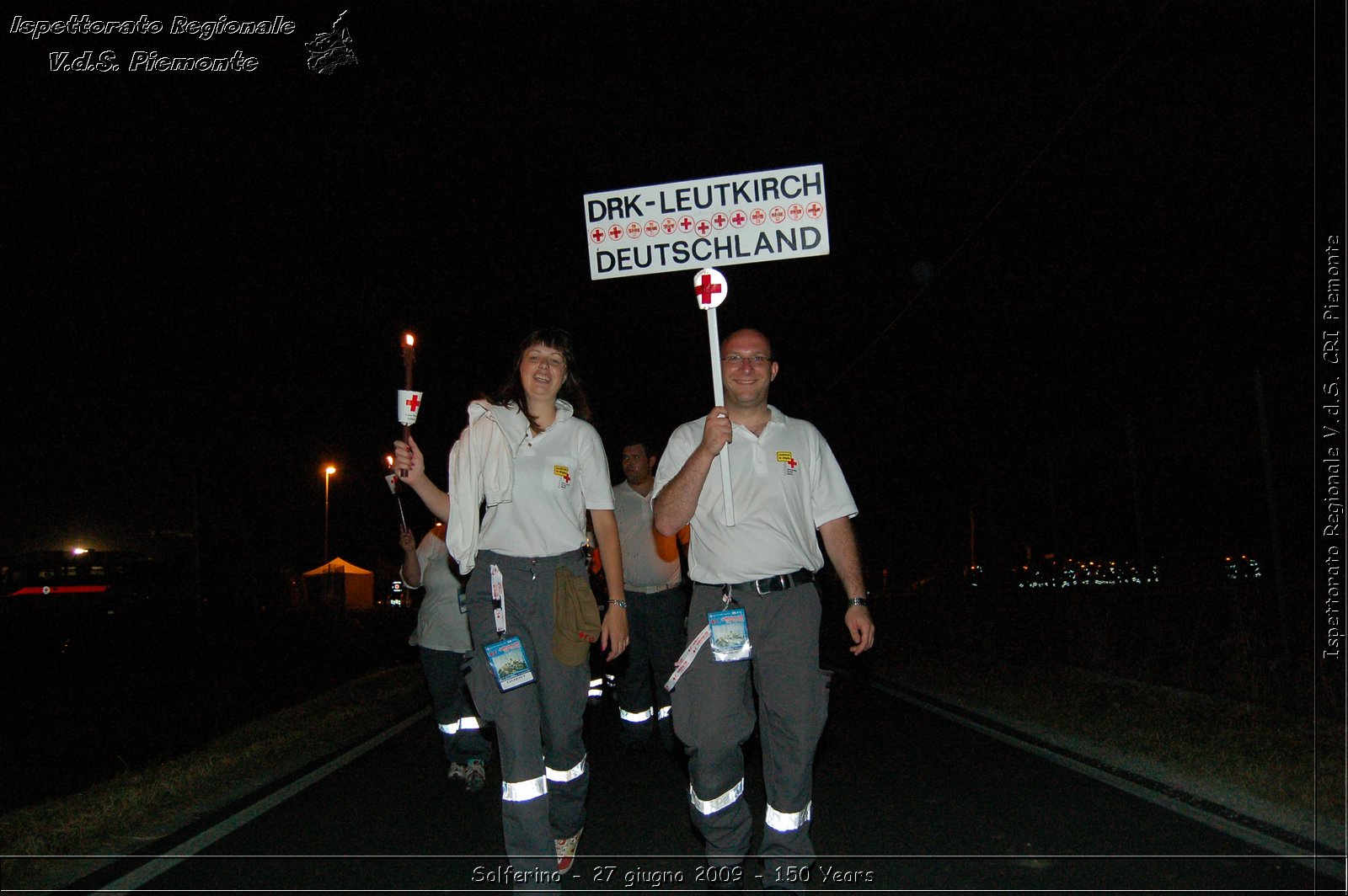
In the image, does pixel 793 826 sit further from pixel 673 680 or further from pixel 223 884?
pixel 223 884

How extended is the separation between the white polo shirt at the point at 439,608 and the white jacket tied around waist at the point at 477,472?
7.56 ft

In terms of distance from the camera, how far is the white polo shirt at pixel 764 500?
4445 mm

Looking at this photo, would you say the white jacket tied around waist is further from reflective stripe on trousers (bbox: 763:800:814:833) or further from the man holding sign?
reflective stripe on trousers (bbox: 763:800:814:833)

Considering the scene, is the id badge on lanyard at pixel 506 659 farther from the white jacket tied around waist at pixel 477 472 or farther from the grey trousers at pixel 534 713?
the white jacket tied around waist at pixel 477 472

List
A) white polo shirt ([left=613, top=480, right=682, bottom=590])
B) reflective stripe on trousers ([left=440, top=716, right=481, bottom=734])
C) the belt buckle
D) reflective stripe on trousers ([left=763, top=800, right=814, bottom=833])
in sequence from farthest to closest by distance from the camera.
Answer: white polo shirt ([left=613, top=480, right=682, bottom=590]) → reflective stripe on trousers ([left=440, top=716, right=481, bottom=734]) → the belt buckle → reflective stripe on trousers ([left=763, top=800, right=814, bottom=833])

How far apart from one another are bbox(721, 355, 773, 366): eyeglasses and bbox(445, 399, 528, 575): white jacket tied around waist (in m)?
0.91

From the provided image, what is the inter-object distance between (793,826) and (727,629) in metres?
0.76

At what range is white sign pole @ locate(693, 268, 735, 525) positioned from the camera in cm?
452

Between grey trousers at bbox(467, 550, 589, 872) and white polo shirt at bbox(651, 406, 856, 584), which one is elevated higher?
white polo shirt at bbox(651, 406, 856, 584)

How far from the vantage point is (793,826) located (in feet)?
13.7

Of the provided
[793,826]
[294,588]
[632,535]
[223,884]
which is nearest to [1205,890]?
[793,826]

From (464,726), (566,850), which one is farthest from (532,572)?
(464,726)

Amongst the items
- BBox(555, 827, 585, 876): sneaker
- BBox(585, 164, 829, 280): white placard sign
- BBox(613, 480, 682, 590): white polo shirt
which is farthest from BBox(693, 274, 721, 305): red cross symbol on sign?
BBox(613, 480, 682, 590): white polo shirt

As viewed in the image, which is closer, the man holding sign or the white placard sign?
the man holding sign
